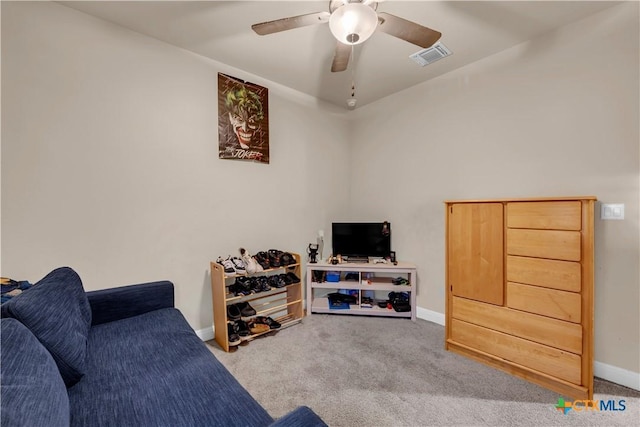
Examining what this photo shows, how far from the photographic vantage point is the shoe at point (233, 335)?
232cm

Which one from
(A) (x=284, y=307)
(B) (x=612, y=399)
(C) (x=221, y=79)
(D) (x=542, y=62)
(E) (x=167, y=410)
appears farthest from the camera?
(A) (x=284, y=307)

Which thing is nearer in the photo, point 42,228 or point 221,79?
point 42,228

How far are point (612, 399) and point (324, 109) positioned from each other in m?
3.75

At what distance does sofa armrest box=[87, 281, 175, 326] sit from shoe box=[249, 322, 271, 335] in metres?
0.78

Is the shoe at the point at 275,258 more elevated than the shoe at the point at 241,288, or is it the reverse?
the shoe at the point at 275,258

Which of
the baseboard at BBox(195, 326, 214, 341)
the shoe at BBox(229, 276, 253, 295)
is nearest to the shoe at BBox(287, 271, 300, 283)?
the shoe at BBox(229, 276, 253, 295)

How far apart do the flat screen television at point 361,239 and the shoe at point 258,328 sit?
1.33 metres

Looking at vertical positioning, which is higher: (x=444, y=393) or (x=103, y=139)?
(x=103, y=139)

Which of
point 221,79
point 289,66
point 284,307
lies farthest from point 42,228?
point 289,66

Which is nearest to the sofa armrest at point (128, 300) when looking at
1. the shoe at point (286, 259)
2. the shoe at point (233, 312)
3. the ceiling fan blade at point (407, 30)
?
the shoe at point (233, 312)

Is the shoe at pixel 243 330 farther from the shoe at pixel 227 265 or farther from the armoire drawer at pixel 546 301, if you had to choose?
the armoire drawer at pixel 546 301

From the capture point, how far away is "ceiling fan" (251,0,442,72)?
1.35m

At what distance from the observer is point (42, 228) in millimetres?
1789

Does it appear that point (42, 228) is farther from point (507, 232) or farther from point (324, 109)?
point (507, 232)
